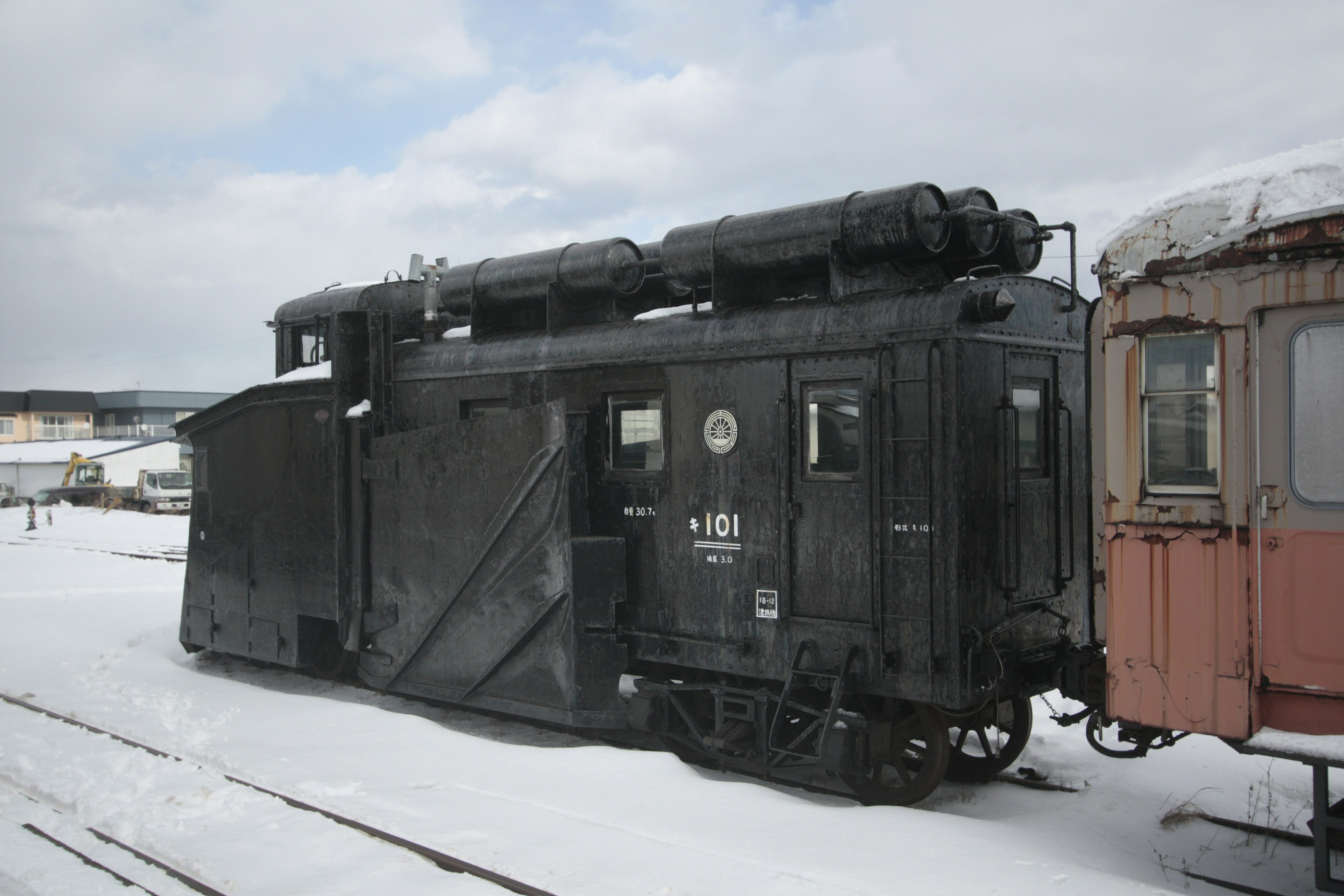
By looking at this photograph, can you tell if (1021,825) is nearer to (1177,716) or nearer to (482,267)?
(1177,716)

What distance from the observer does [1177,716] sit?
5125 mm

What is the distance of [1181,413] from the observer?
526 centimetres

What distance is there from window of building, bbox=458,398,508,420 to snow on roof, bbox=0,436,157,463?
51.2 metres

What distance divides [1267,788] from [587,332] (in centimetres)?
602

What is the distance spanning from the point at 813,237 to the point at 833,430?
55.9 inches

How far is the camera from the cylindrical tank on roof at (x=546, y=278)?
8594 millimetres

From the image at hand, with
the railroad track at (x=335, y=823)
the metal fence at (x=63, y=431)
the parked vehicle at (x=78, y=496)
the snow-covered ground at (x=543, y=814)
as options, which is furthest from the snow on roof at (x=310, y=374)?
the metal fence at (x=63, y=431)

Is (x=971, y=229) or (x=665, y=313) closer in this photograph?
(x=971, y=229)

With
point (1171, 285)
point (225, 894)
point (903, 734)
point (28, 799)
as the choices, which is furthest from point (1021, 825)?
point (28, 799)

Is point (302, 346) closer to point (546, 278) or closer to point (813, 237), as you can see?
point (546, 278)

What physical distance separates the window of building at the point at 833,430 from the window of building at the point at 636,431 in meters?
1.32

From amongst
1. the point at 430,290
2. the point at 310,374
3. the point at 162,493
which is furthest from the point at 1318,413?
the point at 162,493

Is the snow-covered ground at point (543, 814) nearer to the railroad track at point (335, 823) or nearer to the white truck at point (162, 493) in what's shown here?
the railroad track at point (335, 823)

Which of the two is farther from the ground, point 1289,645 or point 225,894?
point 1289,645
